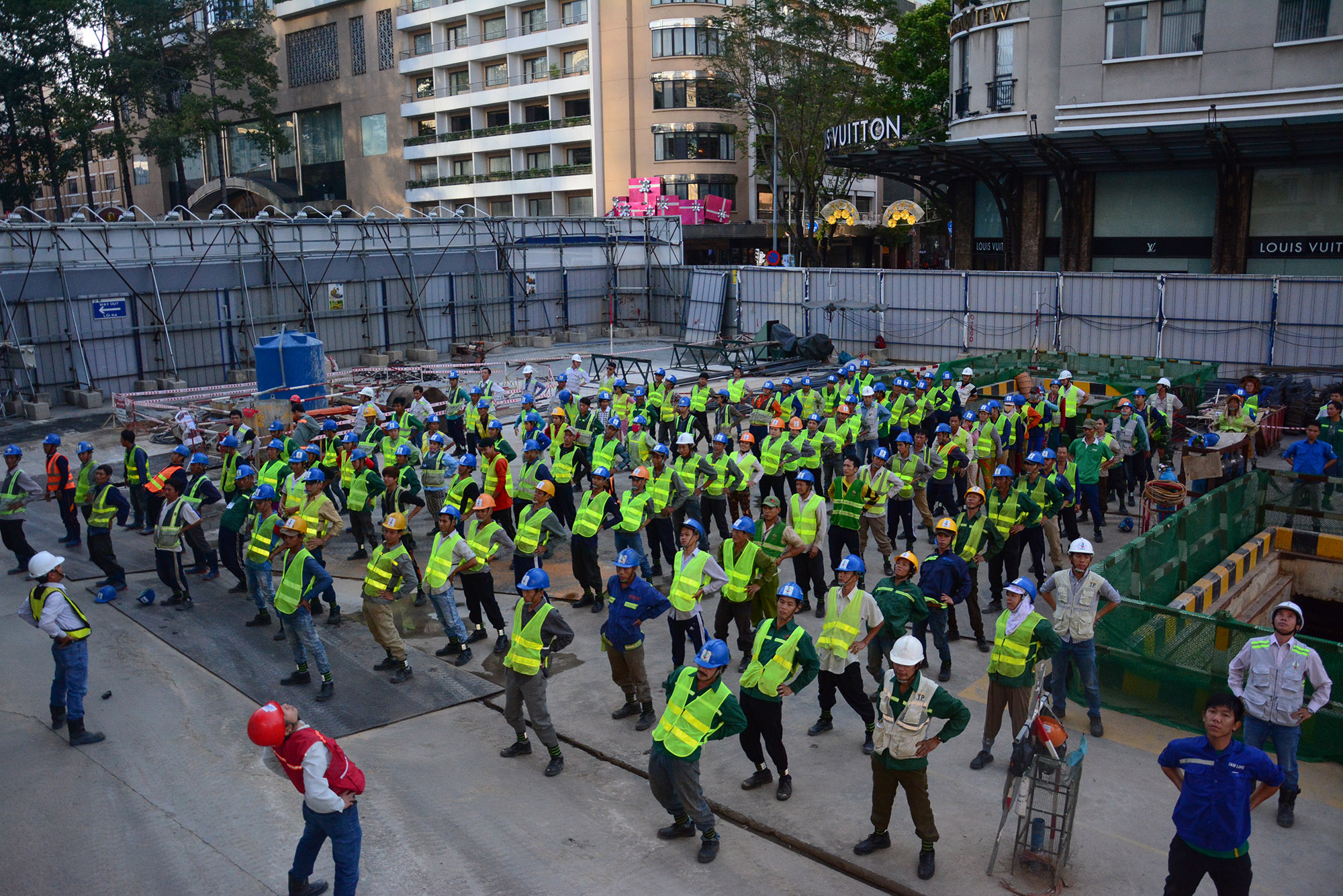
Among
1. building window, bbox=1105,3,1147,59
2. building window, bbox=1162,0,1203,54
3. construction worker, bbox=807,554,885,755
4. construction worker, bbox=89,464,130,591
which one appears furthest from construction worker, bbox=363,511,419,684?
building window, bbox=1105,3,1147,59

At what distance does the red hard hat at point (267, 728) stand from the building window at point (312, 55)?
246 feet

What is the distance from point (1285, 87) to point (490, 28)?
163 ft

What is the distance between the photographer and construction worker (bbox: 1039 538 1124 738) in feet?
29.6

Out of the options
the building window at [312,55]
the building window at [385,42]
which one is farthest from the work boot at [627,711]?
the building window at [312,55]

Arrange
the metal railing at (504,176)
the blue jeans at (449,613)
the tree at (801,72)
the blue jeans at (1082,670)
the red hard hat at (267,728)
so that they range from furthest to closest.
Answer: the metal railing at (504,176)
the tree at (801,72)
the blue jeans at (449,613)
the blue jeans at (1082,670)
the red hard hat at (267,728)

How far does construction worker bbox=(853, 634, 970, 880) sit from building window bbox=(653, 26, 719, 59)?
5612 cm

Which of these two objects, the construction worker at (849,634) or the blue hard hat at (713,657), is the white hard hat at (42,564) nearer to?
the blue hard hat at (713,657)

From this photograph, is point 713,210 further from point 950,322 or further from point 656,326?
point 950,322

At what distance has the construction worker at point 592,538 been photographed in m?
11.8

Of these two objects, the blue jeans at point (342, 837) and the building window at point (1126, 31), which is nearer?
the blue jeans at point (342, 837)

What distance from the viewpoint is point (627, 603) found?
9.15m

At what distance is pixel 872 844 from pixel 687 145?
184 feet

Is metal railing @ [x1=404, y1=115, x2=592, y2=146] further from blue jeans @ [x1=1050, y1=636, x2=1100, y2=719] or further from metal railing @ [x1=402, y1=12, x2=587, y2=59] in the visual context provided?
blue jeans @ [x1=1050, y1=636, x2=1100, y2=719]

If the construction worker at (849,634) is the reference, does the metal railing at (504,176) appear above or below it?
above
